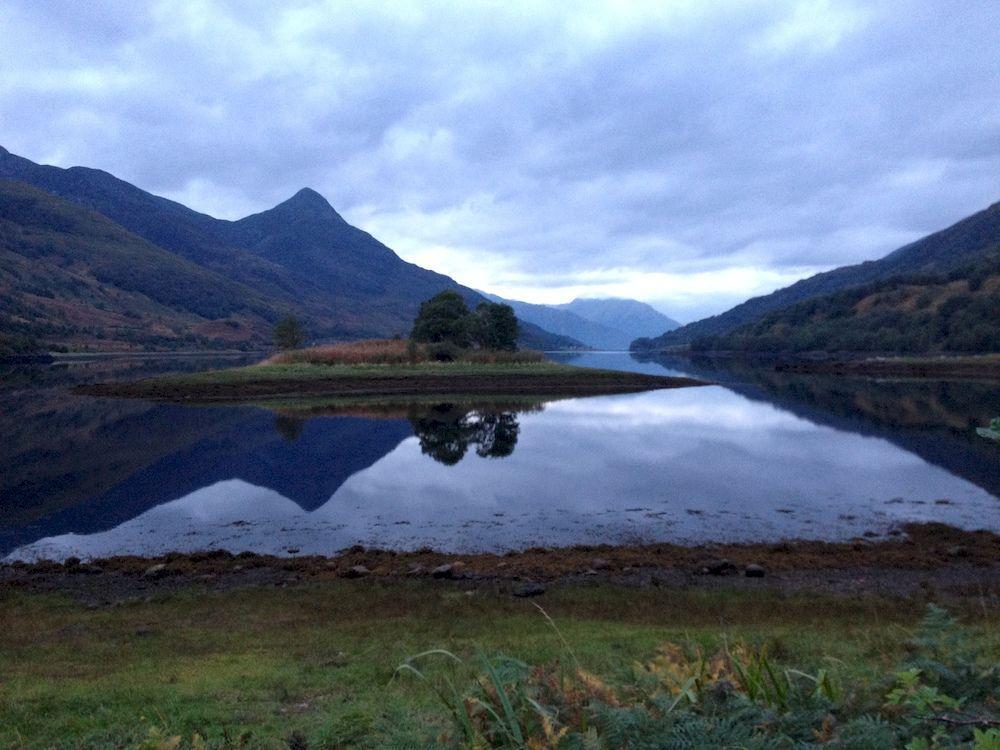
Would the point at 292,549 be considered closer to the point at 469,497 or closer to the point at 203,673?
the point at 469,497

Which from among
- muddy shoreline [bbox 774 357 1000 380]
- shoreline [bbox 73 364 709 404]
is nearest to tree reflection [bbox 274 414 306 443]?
shoreline [bbox 73 364 709 404]

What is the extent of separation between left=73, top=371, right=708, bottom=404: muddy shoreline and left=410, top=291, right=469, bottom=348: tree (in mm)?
16997

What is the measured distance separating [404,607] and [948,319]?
628 feet

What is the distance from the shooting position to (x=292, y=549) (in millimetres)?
19922

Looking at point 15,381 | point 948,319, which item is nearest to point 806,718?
point 15,381

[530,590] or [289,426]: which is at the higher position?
[289,426]

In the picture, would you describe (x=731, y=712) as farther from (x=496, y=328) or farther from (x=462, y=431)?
(x=496, y=328)

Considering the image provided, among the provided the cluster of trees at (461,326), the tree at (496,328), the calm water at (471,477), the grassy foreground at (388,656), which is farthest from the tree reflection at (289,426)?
the tree at (496,328)

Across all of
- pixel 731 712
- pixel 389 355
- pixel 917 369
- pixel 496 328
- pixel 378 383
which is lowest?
pixel 378 383

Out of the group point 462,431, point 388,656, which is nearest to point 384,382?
point 462,431

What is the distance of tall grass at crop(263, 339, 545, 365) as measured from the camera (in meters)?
88.6

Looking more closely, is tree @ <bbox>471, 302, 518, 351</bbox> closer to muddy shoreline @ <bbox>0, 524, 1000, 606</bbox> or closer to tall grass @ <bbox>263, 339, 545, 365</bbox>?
tall grass @ <bbox>263, 339, 545, 365</bbox>

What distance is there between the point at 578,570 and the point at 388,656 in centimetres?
745

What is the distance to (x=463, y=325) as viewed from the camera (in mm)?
99250
